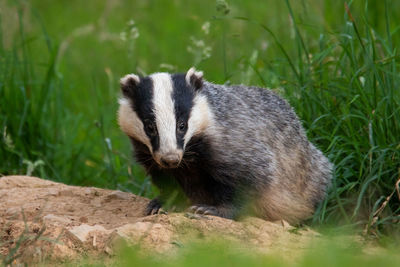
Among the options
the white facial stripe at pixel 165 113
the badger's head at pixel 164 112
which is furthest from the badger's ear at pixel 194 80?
the white facial stripe at pixel 165 113

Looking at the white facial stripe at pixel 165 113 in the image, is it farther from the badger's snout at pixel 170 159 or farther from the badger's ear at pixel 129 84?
the badger's ear at pixel 129 84

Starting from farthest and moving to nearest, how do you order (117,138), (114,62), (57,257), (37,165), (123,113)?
(114,62) < (117,138) < (37,165) < (123,113) < (57,257)

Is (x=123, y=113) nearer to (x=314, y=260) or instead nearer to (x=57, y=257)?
(x=57, y=257)

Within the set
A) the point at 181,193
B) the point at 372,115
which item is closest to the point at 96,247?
the point at 181,193

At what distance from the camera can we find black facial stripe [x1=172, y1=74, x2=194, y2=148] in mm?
4301

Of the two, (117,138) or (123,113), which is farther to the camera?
(117,138)

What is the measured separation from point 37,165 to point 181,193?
1709mm

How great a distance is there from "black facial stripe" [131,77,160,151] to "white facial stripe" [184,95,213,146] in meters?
0.20

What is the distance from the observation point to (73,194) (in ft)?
16.3

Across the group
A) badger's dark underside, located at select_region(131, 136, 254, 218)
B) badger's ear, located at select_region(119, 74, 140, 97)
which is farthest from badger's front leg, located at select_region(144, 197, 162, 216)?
badger's ear, located at select_region(119, 74, 140, 97)

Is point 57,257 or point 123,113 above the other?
point 123,113

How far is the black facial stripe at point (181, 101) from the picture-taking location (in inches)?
169

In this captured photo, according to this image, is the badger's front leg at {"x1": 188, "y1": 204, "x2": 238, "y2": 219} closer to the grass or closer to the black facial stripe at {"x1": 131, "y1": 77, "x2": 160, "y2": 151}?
the black facial stripe at {"x1": 131, "y1": 77, "x2": 160, "y2": 151}

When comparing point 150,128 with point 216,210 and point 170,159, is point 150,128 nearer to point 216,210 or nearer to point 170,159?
point 170,159
